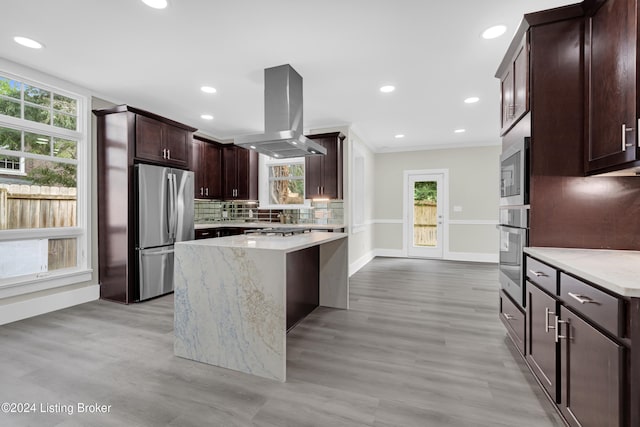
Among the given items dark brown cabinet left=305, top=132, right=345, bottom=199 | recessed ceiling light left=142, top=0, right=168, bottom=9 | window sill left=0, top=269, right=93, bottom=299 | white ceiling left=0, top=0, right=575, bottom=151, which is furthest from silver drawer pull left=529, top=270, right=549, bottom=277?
window sill left=0, top=269, right=93, bottom=299

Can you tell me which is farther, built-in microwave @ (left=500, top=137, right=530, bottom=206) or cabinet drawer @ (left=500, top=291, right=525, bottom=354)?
cabinet drawer @ (left=500, top=291, right=525, bottom=354)

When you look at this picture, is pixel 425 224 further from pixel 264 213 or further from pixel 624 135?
pixel 624 135

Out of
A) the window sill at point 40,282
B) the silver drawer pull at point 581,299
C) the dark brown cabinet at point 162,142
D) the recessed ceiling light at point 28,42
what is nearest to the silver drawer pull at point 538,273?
the silver drawer pull at point 581,299

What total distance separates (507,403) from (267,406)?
1.43 meters

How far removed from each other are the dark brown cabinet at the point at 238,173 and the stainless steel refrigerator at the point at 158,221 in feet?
4.84

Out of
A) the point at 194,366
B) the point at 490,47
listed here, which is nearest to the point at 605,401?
the point at 194,366

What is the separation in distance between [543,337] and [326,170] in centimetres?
375

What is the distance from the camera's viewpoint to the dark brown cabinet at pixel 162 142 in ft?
12.4

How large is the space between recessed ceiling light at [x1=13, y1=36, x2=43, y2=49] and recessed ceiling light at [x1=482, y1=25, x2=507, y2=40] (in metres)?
3.91

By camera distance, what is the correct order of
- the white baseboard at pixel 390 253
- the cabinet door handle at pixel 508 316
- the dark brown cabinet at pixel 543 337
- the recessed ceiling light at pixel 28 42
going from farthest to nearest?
1. the white baseboard at pixel 390 253
2. the recessed ceiling light at pixel 28 42
3. the cabinet door handle at pixel 508 316
4. the dark brown cabinet at pixel 543 337

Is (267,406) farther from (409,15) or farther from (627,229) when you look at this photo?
(409,15)

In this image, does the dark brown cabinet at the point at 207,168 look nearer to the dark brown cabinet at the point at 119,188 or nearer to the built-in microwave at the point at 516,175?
the dark brown cabinet at the point at 119,188

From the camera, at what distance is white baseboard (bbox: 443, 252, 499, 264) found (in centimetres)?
654

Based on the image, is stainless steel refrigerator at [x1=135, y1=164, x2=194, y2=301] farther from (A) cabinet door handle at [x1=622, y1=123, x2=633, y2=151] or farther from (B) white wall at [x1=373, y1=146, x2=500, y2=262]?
(B) white wall at [x1=373, y1=146, x2=500, y2=262]
